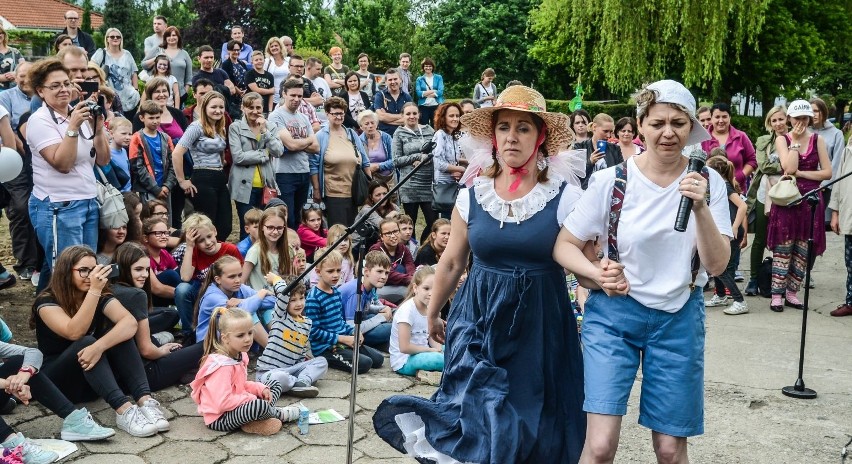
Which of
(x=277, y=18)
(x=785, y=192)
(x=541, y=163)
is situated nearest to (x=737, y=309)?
(x=785, y=192)

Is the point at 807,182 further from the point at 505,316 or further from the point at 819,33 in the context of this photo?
the point at 819,33

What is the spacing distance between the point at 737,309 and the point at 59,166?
20.0 feet

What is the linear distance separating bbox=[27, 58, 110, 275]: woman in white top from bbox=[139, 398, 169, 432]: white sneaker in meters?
1.52

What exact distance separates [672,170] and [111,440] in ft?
11.0

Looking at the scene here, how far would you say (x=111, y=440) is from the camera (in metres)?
4.83

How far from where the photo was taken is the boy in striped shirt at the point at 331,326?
6355 millimetres

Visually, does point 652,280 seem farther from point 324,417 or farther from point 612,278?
point 324,417

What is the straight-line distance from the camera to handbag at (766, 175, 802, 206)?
27.6ft

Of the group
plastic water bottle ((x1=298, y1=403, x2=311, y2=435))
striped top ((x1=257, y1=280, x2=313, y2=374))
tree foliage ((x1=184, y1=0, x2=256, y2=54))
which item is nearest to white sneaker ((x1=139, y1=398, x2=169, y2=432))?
plastic water bottle ((x1=298, y1=403, x2=311, y2=435))

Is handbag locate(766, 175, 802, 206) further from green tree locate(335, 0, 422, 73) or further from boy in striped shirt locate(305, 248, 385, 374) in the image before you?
green tree locate(335, 0, 422, 73)

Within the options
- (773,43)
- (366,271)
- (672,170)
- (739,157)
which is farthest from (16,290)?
(773,43)

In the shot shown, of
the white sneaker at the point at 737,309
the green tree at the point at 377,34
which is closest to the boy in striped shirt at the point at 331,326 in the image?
the white sneaker at the point at 737,309

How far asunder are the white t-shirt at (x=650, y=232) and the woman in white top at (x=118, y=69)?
7965 mm

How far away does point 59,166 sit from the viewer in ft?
19.6
